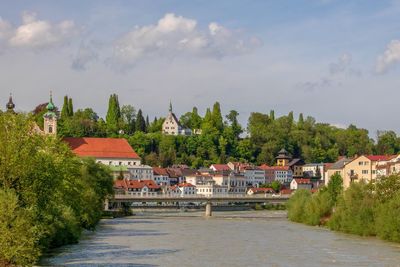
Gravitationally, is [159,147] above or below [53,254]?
above

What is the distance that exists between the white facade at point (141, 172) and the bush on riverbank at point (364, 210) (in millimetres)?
80008

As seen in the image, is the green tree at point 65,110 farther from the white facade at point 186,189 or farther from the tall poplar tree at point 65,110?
the white facade at point 186,189

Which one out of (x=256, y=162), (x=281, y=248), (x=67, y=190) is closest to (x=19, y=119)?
(x=67, y=190)

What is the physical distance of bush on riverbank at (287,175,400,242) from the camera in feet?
175

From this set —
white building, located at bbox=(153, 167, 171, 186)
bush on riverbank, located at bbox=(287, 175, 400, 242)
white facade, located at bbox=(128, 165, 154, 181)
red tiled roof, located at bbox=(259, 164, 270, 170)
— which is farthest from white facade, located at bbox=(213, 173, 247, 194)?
bush on riverbank, located at bbox=(287, 175, 400, 242)

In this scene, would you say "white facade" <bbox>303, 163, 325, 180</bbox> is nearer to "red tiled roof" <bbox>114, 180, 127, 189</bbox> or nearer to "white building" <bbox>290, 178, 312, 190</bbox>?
"white building" <bbox>290, 178, 312, 190</bbox>

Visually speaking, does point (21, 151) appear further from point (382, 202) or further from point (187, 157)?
point (187, 157)

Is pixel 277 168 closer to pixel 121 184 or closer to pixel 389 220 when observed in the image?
pixel 121 184

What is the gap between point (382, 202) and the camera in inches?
2303

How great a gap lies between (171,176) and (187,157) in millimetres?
20849

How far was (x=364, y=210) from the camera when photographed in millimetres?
59188

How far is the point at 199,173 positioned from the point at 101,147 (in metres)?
29.1

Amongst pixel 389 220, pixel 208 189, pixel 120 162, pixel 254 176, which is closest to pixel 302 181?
pixel 254 176

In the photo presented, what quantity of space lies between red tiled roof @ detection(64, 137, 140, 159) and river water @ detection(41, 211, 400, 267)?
80.1 metres
